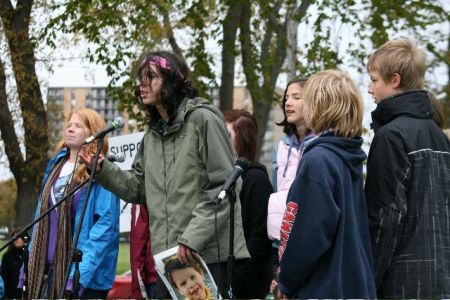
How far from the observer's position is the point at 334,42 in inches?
763

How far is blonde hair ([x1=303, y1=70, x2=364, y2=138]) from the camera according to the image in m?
4.41

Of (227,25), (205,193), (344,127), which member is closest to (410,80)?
(344,127)

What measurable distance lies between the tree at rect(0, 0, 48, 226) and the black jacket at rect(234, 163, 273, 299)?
9.29 m

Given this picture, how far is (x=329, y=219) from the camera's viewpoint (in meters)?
4.15

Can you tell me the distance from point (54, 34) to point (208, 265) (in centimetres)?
1093

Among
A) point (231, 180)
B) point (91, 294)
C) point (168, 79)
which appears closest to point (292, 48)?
point (91, 294)

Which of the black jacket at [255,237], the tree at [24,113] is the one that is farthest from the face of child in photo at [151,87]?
the tree at [24,113]

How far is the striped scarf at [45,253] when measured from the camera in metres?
6.31

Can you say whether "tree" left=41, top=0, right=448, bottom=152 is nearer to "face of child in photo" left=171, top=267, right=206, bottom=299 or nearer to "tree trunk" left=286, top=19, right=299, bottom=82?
"tree trunk" left=286, top=19, right=299, bottom=82

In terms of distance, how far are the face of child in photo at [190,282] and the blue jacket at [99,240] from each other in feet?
4.76

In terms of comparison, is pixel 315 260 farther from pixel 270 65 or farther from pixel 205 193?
pixel 270 65

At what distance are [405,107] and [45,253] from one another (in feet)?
9.88

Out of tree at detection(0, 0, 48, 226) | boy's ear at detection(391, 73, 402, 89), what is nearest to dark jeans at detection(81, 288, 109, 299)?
boy's ear at detection(391, 73, 402, 89)

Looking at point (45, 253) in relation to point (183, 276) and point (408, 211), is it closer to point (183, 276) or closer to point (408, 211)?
point (183, 276)
